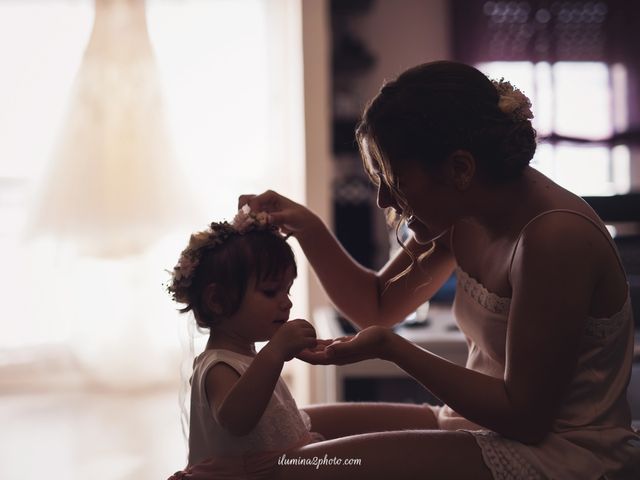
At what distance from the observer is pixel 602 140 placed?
4184 mm

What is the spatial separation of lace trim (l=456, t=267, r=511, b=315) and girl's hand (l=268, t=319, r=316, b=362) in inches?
11.6

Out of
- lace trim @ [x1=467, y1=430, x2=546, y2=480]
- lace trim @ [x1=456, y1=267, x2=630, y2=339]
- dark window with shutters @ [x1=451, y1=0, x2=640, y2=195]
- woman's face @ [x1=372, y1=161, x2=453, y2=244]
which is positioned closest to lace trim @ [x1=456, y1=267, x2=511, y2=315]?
lace trim @ [x1=456, y1=267, x2=630, y2=339]

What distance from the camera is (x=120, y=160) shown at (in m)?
3.63

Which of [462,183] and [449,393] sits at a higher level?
[462,183]

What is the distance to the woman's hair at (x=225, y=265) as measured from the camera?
128 centimetres

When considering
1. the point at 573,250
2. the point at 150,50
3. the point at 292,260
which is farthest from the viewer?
the point at 150,50

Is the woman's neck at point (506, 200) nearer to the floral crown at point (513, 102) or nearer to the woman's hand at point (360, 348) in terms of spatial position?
the floral crown at point (513, 102)

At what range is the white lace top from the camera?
3.79 ft

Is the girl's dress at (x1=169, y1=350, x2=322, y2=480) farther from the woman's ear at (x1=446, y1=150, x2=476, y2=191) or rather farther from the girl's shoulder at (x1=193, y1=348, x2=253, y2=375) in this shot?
the woman's ear at (x1=446, y1=150, x2=476, y2=191)

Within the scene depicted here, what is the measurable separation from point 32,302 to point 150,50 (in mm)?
1413

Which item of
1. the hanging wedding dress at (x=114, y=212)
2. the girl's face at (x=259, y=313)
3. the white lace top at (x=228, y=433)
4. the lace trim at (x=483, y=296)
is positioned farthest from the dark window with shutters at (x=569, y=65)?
the white lace top at (x=228, y=433)

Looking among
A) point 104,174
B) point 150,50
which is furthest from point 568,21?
point 104,174

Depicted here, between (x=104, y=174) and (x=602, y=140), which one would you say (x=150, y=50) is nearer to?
(x=104, y=174)

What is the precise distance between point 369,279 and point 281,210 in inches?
9.6
